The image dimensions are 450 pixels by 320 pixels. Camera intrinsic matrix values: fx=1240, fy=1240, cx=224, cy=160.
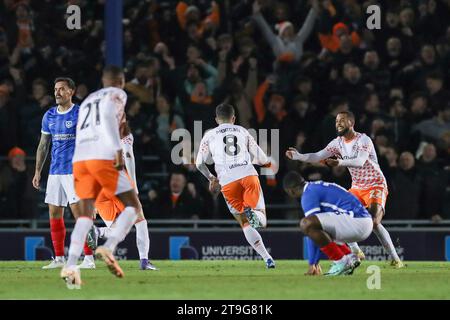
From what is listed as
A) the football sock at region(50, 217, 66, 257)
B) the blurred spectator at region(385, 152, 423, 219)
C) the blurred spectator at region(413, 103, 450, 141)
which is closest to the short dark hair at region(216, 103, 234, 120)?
the football sock at region(50, 217, 66, 257)

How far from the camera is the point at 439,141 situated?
837 inches

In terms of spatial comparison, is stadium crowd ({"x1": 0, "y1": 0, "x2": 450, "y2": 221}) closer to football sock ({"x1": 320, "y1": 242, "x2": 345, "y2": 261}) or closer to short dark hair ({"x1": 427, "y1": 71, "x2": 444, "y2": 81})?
short dark hair ({"x1": 427, "y1": 71, "x2": 444, "y2": 81})

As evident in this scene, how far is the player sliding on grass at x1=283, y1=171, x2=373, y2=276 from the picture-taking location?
13.2 meters

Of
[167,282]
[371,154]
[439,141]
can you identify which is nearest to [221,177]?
[371,154]

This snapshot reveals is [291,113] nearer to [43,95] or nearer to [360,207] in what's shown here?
[43,95]

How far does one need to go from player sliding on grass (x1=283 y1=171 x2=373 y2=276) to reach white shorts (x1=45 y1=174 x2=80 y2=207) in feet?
10.8

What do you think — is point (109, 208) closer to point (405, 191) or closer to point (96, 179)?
point (96, 179)

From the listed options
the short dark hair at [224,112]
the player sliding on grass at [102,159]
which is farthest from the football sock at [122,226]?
the short dark hair at [224,112]

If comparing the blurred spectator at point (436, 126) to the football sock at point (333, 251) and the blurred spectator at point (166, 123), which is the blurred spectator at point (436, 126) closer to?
the blurred spectator at point (166, 123)

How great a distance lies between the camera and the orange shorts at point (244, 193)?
1595 centimetres

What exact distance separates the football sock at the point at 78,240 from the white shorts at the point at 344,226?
262 cm

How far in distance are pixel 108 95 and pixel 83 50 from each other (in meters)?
10.5

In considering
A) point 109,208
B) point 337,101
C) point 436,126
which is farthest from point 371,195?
point 436,126
